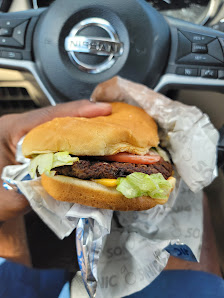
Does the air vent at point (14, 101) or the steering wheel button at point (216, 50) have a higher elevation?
the steering wheel button at point (216, 50)

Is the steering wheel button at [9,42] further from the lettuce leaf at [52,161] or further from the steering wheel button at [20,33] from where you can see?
the lettuce leaf at [52,161]

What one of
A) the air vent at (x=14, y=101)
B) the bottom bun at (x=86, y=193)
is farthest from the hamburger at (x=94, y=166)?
the air vent at (x=14, y=101)

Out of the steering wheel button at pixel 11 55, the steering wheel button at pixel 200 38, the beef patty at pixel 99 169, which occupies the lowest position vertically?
the beef patty at pixel 99 169

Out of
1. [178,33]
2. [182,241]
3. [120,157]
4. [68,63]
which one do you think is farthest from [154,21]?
[182,241]

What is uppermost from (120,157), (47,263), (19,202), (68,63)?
(68,63)

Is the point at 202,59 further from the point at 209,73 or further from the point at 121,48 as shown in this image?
the point at 121,48

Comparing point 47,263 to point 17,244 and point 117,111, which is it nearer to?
point 17,244

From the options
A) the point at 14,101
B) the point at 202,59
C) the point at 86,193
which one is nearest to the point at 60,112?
the point at 14,101
